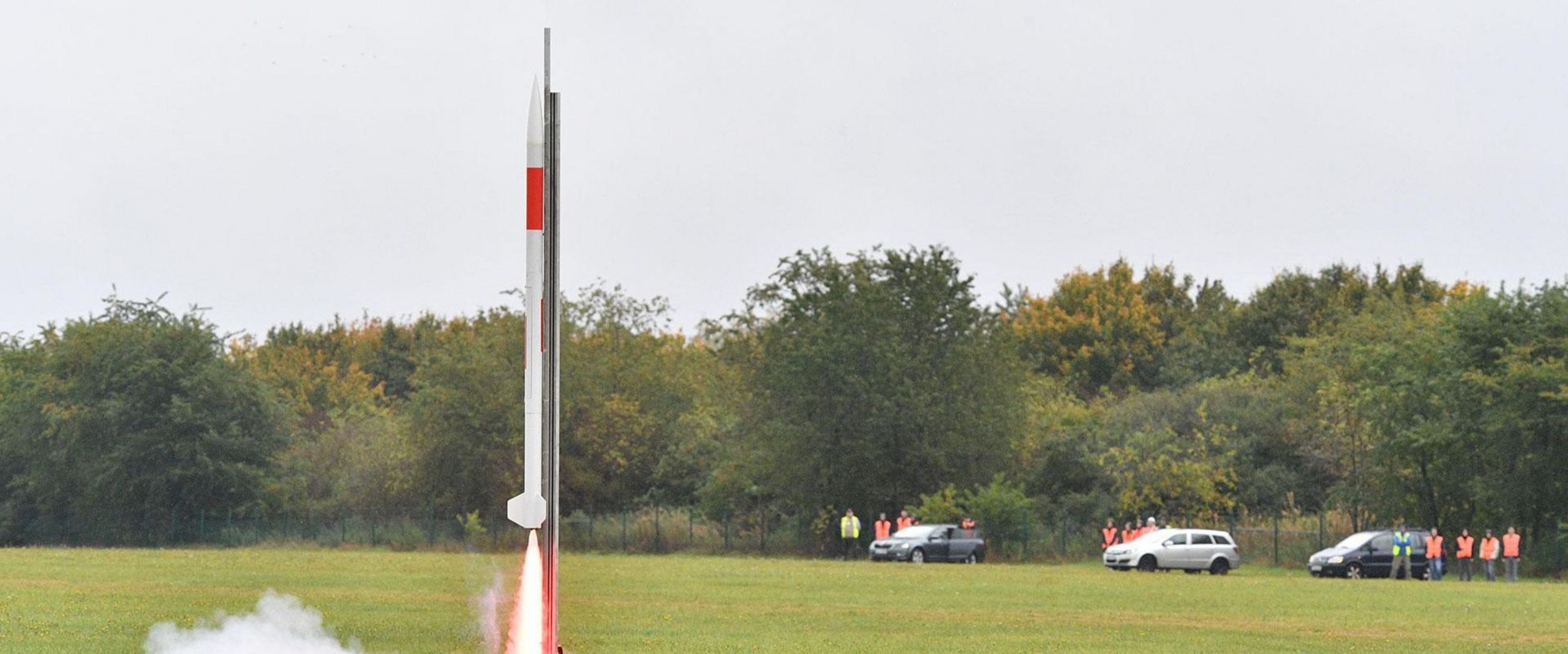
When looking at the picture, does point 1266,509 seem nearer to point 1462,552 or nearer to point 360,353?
point 1462,552

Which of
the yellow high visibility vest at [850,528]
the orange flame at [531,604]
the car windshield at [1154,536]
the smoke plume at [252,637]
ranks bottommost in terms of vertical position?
the yellow high visibility vest at [850,528]

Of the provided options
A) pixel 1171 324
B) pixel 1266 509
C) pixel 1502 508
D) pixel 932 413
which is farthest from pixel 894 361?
pixel 1171 324

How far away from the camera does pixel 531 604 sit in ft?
56.8

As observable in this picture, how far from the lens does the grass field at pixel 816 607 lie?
2384cm

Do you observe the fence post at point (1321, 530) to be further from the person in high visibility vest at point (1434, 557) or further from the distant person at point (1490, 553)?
the person in high visibility vest at point (1434, 557)

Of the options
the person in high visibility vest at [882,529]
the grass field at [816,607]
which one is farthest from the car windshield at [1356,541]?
the person in high visibility vest at [882,529]

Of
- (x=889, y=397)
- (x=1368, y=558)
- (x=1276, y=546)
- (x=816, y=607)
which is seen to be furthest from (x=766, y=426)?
(x=816, y=607)

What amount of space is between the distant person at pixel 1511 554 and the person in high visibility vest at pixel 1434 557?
1.48 metres

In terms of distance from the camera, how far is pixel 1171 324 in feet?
301

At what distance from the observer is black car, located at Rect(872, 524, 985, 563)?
54.4 m

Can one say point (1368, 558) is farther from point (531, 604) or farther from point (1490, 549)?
point (531, 604)

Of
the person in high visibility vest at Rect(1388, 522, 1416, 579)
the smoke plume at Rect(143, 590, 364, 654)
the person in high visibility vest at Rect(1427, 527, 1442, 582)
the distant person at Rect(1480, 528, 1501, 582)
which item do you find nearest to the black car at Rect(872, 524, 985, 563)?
the person in high visibility vest at Rect(1388, 522, 1416, 579)

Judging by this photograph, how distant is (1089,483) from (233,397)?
28144 millimetres

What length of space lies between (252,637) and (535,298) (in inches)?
252
